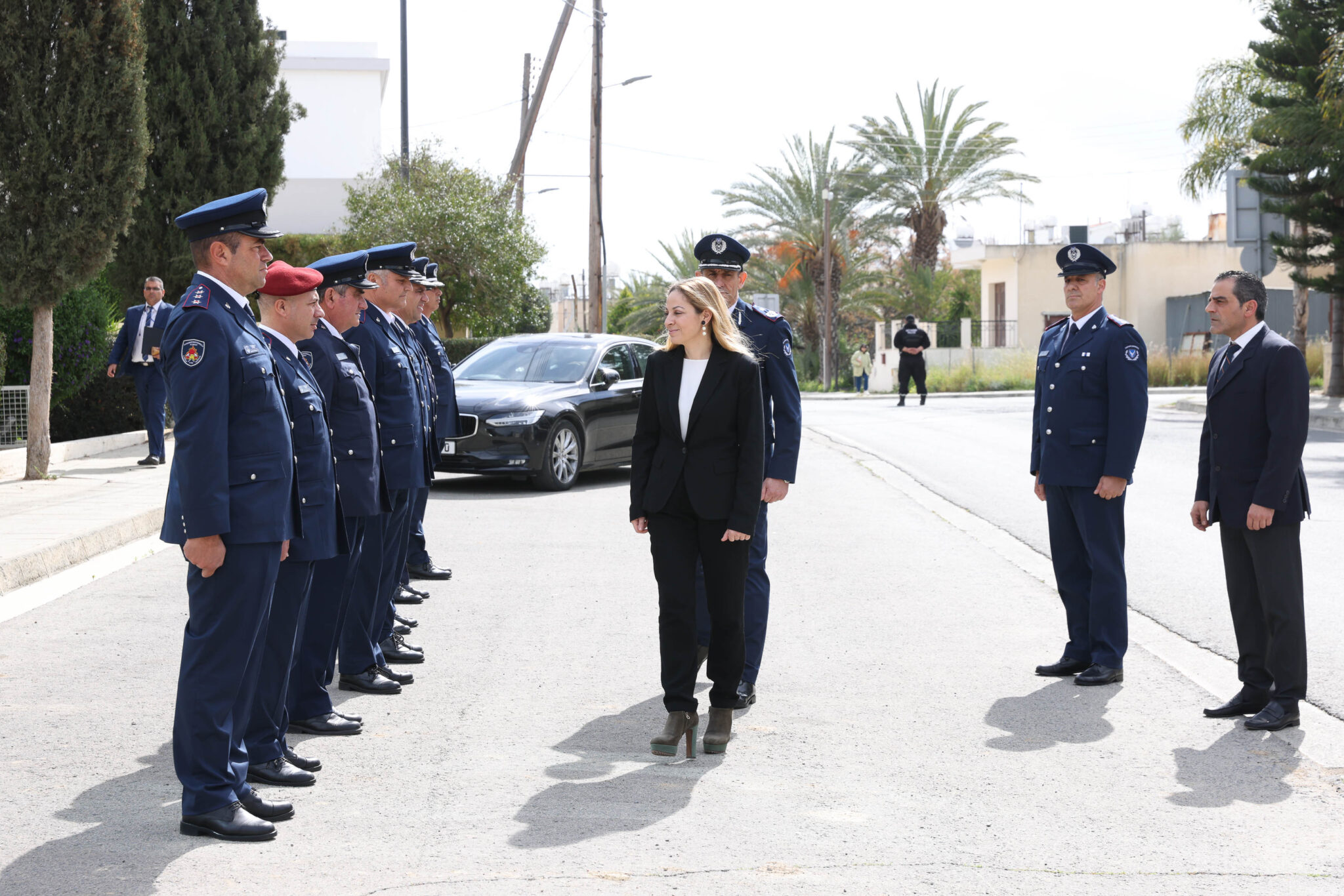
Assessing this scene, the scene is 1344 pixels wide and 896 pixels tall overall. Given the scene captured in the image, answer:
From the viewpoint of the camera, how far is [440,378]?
9195mm

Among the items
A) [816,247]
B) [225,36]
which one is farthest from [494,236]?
[816,247]

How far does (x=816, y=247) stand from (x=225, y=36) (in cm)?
2751

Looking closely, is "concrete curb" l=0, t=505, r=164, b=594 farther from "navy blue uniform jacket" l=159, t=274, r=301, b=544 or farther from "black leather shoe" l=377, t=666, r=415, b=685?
"navy blue uniform jacket" l=159, t=274, r=301, b=544

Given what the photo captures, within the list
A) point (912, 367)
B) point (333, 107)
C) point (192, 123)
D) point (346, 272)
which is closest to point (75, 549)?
point (346, 272)

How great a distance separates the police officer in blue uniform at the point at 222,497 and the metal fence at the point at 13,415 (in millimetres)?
12374

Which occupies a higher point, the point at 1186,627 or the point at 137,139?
the point at 137,139

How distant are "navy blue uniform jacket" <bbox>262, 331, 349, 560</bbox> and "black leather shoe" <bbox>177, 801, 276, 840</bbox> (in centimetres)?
92

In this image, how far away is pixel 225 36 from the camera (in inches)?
761

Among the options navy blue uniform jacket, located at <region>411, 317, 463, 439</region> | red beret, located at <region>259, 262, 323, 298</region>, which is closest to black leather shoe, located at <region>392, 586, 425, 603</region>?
navy blue uniform jacket, located at <region>411, 317, 463, 439</region>

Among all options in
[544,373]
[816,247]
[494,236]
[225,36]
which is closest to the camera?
[544,373]

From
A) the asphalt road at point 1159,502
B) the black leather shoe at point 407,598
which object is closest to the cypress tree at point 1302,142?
the asphalt road at point 1159,502

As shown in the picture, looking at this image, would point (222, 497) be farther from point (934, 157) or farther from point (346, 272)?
point (934, 157)

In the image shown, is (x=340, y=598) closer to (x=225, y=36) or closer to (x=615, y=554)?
(x=615, y=554)

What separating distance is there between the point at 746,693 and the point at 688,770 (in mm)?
998
